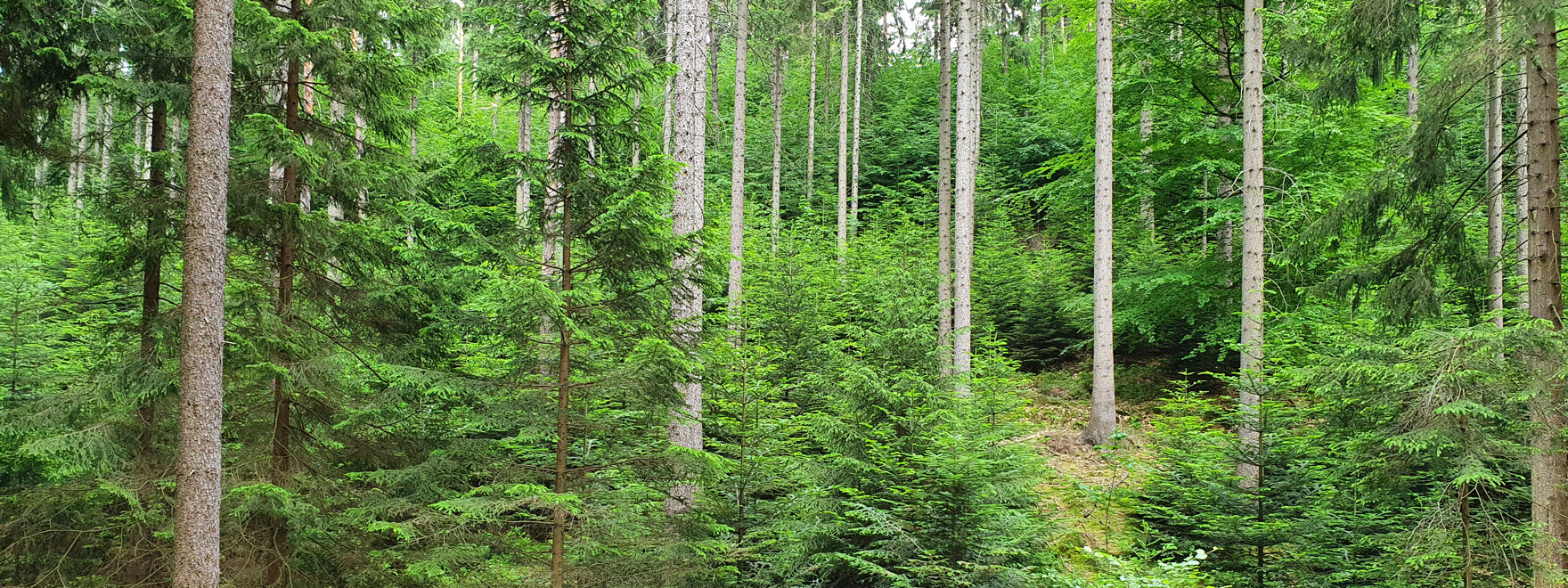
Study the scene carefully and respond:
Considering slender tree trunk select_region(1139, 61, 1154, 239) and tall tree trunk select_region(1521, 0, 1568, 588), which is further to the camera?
slender tree trunk select_region(1139, 61, 1154, 239)

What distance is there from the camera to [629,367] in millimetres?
6160

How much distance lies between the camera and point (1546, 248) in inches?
255

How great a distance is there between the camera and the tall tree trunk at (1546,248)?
6.20 meters

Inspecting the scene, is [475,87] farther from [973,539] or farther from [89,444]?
[973,539]

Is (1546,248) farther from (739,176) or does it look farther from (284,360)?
(739,176)

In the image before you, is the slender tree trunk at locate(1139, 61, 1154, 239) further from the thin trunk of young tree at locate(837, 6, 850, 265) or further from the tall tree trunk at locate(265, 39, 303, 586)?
the tall tree trunk at locate(265, 39, 303, 586)

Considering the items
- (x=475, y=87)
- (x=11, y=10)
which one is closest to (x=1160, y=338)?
(x=475, y=87)

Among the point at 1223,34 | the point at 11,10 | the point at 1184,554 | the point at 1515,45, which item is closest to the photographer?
the point at 1515,45

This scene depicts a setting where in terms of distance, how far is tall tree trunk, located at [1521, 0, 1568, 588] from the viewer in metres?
6.20

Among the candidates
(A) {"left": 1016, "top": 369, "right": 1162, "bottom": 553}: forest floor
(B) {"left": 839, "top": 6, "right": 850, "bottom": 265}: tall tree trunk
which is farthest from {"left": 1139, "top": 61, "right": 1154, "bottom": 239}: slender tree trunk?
(B) {"left": 839, "top": 6, "right": 850, "bottom": 265}: tall tree trunk

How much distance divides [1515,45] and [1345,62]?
1.42 m

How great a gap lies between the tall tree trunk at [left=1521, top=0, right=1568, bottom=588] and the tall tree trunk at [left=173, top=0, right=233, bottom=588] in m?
10.3

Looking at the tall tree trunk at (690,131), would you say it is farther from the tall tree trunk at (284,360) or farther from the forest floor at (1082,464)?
the forest floor at (1082,464)

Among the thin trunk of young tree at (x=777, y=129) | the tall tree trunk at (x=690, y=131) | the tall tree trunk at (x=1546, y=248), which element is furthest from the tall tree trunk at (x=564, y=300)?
the thin trunk of young tree at (x=777, y=129)
